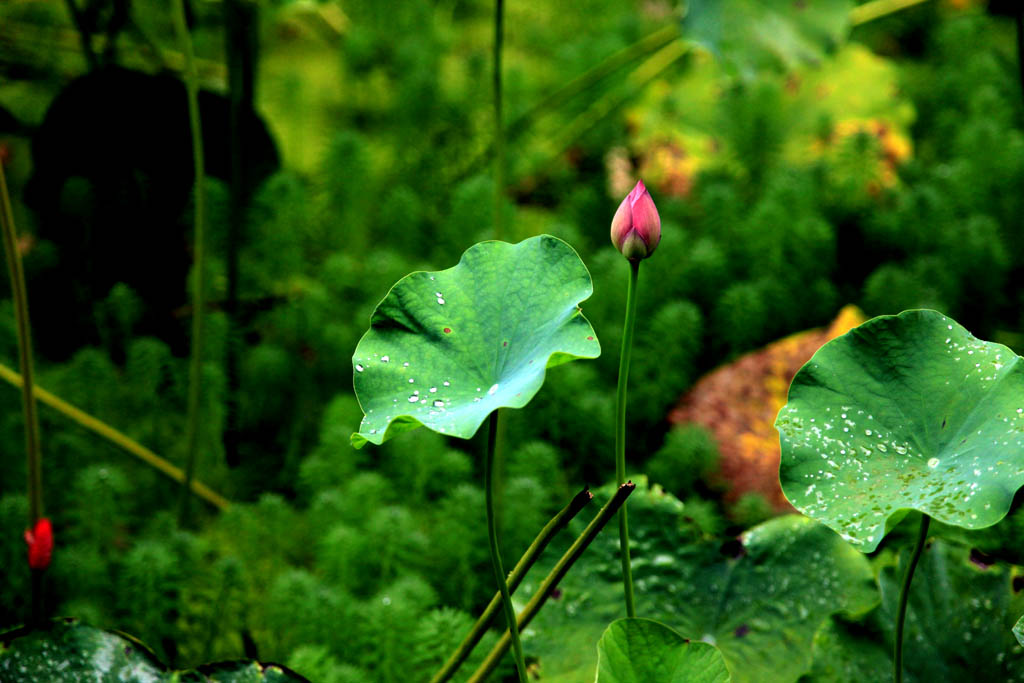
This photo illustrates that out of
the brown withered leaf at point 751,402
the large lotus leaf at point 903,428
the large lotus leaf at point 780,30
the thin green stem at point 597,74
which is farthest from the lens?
the thin green stem at point 597,74

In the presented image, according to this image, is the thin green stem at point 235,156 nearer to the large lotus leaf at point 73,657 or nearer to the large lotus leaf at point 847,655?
the large lotus leaf at point 73,657

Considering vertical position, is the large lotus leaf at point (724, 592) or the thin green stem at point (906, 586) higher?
the thin green stem at point (906, 586)

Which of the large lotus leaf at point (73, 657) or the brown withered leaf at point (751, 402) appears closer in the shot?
the large lotus leaf at point (73, 657)

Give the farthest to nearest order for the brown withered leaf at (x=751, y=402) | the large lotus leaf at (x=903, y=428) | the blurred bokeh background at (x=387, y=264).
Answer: the brown withered leaf at (x=751, y=402), the blurred bokeh background at (x=387, y=264), the large lotus leaf at (x=903, y=428)

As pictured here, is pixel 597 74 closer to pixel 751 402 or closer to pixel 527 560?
pixel 751 402

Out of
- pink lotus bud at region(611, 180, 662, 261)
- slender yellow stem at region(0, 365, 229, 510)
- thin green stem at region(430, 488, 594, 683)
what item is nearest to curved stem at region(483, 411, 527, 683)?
thin green stem at region(430, 488, 594, 683)

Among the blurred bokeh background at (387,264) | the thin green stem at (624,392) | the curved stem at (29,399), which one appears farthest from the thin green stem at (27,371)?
the thin green stem at (624,392)

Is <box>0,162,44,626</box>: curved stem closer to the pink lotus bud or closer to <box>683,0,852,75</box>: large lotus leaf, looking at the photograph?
the pink lotus bud

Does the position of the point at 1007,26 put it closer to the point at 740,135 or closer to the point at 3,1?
the point at 740,135
